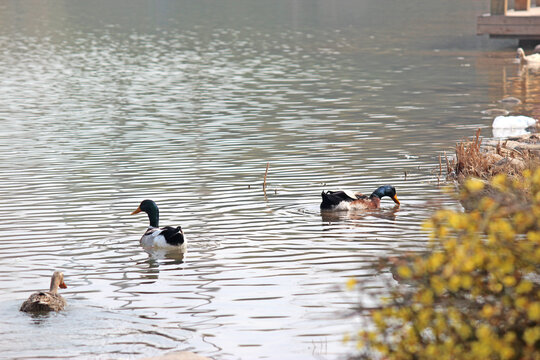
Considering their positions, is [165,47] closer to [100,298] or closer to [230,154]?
[230,154]

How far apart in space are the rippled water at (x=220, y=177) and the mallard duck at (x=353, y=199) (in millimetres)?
272

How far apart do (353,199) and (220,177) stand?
3.90 meters

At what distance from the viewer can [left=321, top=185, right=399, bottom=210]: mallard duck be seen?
1577 cm

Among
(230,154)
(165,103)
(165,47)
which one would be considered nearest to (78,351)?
(230,154)

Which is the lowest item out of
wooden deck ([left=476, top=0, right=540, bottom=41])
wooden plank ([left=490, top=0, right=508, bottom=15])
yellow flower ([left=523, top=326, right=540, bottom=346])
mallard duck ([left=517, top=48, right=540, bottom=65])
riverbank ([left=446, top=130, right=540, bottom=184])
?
riverbank ([left=446, top=130, right=540, bottom=184])

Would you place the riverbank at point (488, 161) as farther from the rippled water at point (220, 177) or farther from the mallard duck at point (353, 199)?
the mallard duck at point (353, 199)

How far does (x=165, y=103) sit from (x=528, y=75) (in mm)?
14101

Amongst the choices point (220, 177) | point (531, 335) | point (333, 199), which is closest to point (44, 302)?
point (333, 199)

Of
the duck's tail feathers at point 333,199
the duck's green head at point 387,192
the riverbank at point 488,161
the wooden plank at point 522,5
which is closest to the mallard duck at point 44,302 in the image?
the duck's tail feathers at point 333,199

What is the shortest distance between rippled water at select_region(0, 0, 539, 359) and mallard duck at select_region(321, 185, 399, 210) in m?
0.27

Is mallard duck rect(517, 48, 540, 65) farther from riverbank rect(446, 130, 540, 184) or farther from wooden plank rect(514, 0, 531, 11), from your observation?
riverbank rect(446, 130, 540, 184)

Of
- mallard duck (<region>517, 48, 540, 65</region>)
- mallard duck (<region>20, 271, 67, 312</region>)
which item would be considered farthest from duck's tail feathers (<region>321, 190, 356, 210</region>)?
mallard duck (<region>517, 48, 540, 65</region>)

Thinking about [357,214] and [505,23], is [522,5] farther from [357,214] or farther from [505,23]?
[357,214]

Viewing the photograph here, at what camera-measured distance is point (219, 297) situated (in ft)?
37.6
